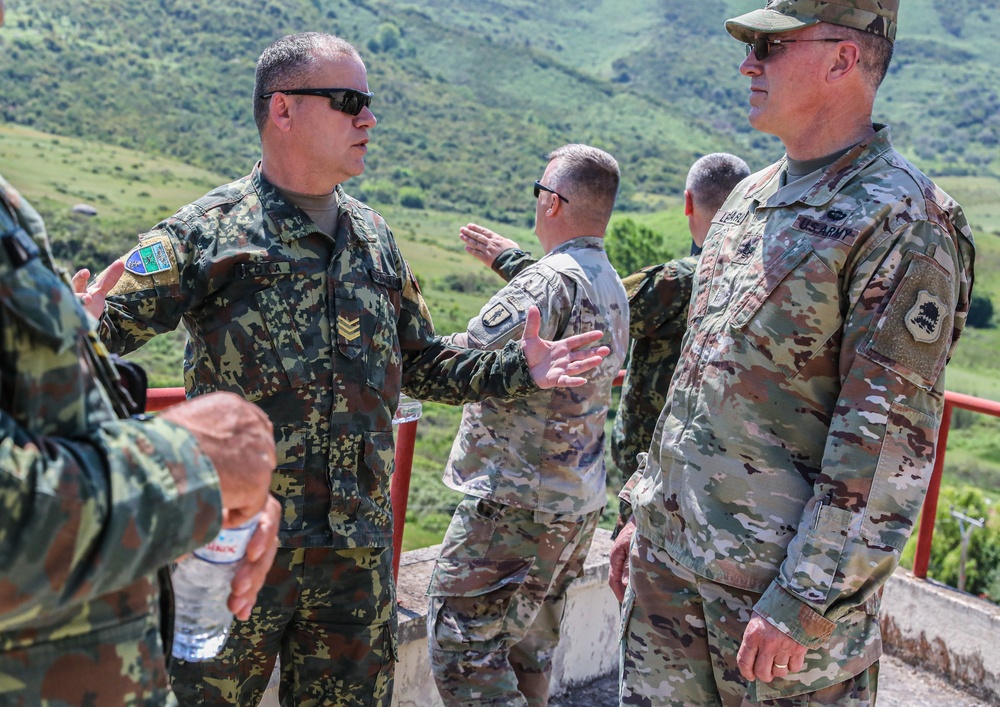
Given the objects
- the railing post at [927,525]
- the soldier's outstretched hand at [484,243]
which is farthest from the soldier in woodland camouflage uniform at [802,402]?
the railing post at [927,525]

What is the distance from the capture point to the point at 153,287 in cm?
240

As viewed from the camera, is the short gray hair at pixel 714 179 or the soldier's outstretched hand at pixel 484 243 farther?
the short gray hair at pixel 714 179

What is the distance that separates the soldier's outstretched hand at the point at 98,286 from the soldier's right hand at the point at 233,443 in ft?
3.52

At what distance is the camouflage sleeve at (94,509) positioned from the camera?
1.19 metres

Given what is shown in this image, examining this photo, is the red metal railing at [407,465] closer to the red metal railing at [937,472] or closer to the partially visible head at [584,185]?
the red metal railing at [937,472]

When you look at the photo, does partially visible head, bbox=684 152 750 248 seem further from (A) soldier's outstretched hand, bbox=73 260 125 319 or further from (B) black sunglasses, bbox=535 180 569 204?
(A) soldier's outstretched hand, bbox=73 260 125 319

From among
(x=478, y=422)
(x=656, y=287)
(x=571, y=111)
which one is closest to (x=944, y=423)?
(x=656, y=287)

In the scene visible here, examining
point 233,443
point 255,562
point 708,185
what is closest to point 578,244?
point 708,185

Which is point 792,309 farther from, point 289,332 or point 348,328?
point 289,332

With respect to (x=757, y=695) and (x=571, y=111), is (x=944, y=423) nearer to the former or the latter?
(x=757, y=695)

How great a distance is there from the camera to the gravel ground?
13.5 ft

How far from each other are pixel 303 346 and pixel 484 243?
4.45 feet

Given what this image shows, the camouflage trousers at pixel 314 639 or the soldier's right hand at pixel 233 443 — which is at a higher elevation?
the soldier's right hand at pixel 233 443

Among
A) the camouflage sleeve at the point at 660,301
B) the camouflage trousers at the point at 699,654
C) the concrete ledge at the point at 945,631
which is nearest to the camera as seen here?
the camouflage trousers at the point at 699,654
